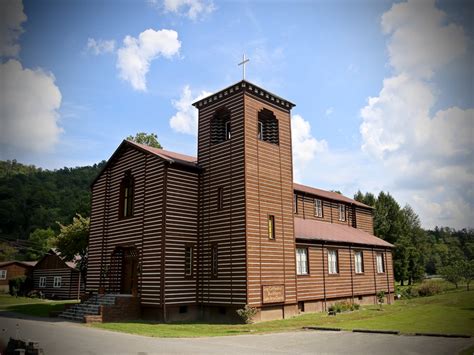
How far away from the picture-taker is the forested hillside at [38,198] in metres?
75.5

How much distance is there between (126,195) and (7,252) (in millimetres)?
57282

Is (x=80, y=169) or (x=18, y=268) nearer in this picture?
(x=18, y=268)

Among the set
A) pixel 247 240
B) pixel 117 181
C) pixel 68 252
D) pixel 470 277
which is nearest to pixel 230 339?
pixel 247 240

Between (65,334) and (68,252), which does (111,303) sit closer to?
(65,334)

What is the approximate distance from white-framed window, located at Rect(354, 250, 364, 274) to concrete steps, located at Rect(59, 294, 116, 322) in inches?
693

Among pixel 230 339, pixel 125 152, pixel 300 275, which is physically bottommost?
pixel 230 339

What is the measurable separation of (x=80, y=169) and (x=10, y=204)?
16569 mm

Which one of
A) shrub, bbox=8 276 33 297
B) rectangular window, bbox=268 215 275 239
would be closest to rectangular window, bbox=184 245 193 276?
rectangular window, bbox=268 215 275 239

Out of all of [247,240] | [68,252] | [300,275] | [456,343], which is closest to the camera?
[456,343]

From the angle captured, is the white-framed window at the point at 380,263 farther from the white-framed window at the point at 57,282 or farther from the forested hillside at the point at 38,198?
the forested hillside at the point at 38,198

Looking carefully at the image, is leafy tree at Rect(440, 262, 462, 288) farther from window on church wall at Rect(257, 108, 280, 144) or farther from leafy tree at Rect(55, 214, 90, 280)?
leafy tree at Rect(55, 214, 90, 280)

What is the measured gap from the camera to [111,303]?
2184 cm

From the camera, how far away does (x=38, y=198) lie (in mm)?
78562

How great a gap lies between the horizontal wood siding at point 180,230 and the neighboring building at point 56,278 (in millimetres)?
22983
